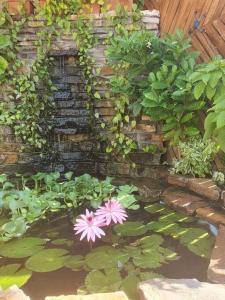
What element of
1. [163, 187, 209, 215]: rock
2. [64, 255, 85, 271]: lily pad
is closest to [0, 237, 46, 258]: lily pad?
[64, 255, 85, 271]: lily pad

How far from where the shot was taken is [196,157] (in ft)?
12.2

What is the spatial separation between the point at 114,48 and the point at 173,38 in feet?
2.10

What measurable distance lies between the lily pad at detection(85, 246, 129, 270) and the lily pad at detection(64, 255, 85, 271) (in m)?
0.04

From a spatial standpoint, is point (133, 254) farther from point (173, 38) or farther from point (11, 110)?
point (11, 110)

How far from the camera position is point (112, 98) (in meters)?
4.56

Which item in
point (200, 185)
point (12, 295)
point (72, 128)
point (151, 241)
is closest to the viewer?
point (12, 295)

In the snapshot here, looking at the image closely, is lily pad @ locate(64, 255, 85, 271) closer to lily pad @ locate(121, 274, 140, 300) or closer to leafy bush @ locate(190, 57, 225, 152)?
lily pad @ locate(121, 274, 140, 300)

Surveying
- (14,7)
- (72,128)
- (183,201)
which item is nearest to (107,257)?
(183,201)

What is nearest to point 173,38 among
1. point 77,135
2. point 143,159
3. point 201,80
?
point 201,80

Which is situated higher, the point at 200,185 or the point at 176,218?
the point at 200,185

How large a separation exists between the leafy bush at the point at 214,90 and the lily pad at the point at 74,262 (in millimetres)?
1321

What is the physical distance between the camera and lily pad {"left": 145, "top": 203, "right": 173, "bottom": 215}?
3.39 meters

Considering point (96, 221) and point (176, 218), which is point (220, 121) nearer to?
point (176, 218)

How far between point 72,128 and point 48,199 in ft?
5.45
